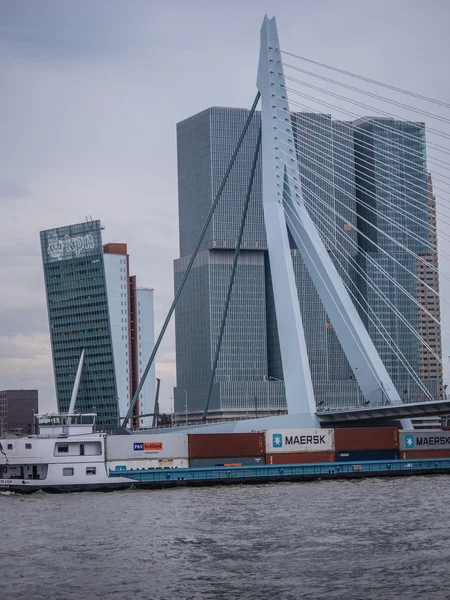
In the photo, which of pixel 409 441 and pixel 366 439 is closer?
pixel 366 439

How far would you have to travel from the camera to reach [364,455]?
61156mm

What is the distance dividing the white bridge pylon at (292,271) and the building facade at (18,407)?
122 metres

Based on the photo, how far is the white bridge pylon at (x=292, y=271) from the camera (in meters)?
59.4

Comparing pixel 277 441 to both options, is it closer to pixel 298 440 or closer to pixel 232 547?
pixel 298 440

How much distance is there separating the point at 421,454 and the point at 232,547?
112 ft

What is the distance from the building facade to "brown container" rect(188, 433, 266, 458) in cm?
12263

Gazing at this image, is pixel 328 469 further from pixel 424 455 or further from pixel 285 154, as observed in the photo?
pixel 285 154

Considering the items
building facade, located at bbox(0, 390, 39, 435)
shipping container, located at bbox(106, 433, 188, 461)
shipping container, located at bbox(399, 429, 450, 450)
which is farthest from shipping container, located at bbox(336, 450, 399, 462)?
building facade, located at bbox(0, 390, 39, 435)

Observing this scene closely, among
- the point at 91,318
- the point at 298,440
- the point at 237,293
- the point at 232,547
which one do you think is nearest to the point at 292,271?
the point at 298,440

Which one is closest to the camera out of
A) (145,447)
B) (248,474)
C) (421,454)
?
(145,447)

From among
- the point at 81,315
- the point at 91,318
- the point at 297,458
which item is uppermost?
the point at 81,315

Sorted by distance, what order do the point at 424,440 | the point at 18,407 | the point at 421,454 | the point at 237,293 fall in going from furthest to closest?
the point at 18,407 → the point at 237,293 → the point at 424,440 → the point at 421,454

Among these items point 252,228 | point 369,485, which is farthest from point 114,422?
point 369,485

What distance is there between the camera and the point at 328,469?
5847 centimetres
